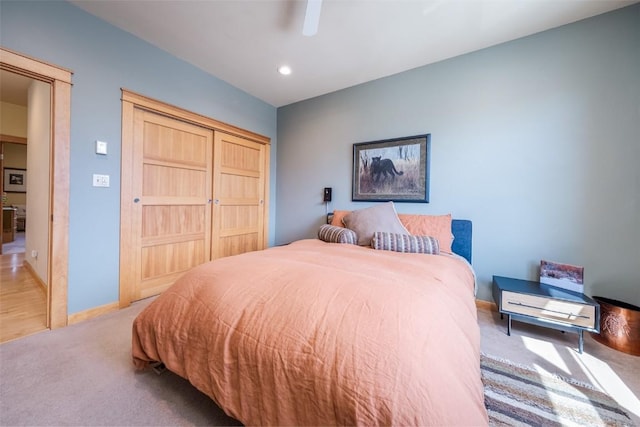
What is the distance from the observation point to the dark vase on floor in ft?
5.48

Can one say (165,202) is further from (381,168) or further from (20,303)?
(381,168)

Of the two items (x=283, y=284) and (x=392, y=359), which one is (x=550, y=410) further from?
(x=283, y=284)

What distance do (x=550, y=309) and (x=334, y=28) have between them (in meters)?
2.97

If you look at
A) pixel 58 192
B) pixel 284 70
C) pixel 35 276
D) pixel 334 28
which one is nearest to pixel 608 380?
pixel 334 28

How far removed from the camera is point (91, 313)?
2.08 metres

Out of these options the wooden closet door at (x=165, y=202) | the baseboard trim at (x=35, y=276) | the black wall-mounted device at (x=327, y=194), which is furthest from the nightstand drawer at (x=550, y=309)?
the baseboard trim at (x=35, y=276)

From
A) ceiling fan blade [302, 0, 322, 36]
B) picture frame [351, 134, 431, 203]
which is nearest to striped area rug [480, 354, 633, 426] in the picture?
picture frame [351, 134, 431, 203]

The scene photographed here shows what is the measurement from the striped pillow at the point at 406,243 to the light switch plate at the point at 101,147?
106 inches

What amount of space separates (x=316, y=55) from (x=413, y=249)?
2295mm

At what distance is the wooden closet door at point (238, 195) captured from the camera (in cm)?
318

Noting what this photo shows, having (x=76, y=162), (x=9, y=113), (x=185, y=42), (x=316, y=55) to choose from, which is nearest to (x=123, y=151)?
(x=76, y=162)

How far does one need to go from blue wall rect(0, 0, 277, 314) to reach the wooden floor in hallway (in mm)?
329

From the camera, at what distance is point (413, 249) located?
86.0 inches

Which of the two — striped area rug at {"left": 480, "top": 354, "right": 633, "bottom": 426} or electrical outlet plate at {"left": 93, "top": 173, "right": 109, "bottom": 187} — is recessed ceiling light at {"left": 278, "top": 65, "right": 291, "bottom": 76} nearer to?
electrical outlet plate at {"left": 93, "top": 173, "right": 109, "bottom": 187}
